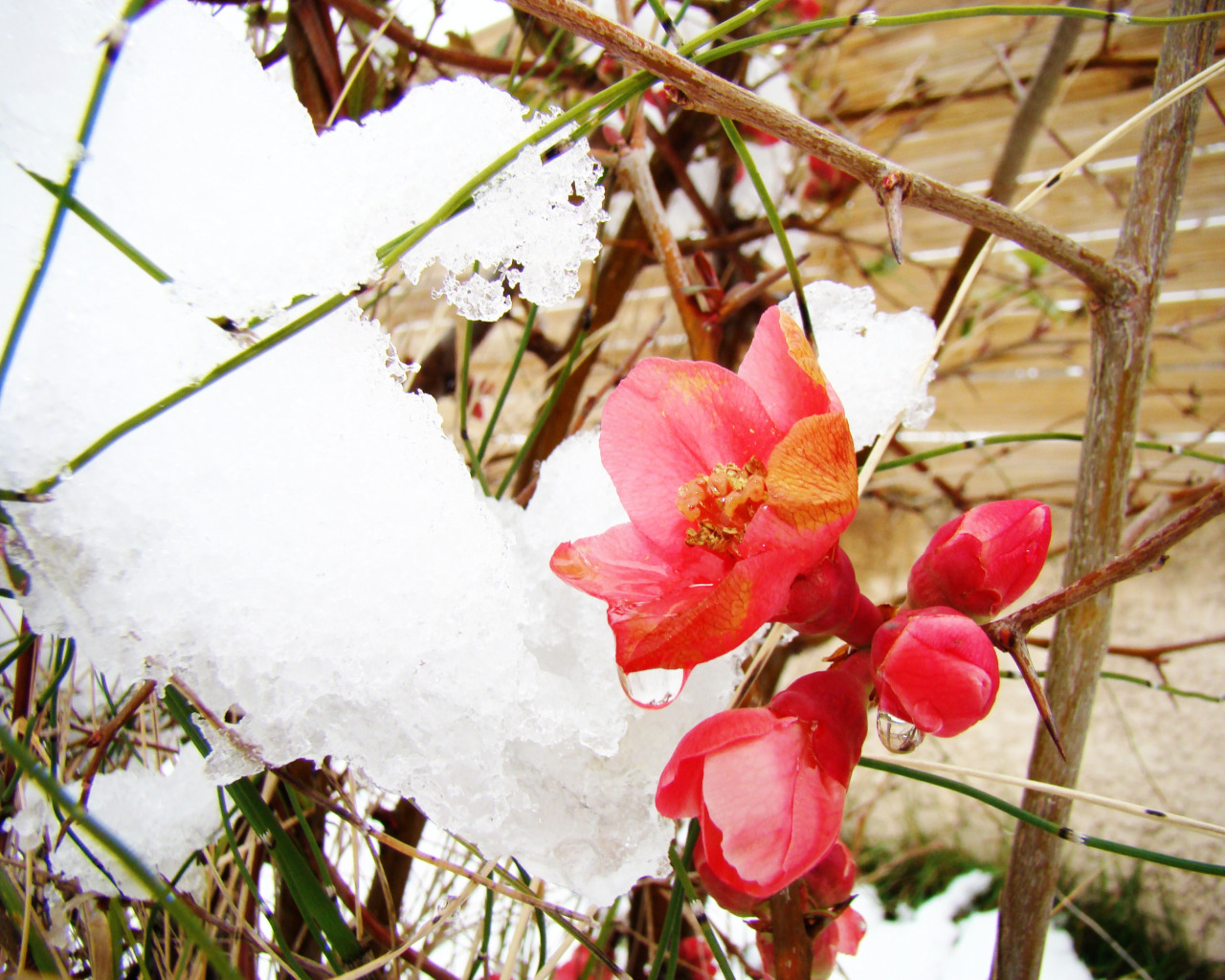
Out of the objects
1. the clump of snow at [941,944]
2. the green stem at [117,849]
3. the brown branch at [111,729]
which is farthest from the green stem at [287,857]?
the clump of snow at [941,944]

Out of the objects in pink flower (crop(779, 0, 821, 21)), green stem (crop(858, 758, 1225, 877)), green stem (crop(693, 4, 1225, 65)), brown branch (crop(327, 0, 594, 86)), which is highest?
pink flower (crop(779, 0, 821, 21))

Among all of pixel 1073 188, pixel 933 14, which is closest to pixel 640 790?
pixel 933 14

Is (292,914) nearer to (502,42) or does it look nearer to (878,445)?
(878,445)

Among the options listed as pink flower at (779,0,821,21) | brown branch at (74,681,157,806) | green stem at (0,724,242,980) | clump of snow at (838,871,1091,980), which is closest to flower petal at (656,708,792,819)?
green stem at (0,724,242,980)

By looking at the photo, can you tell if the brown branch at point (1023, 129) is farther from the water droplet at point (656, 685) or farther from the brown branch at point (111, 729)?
the brown branch at point (111, 729)

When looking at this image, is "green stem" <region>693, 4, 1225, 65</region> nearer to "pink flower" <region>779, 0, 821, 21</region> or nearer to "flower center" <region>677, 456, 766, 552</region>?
"flower center" <region>677, 456, 766, 552</region>

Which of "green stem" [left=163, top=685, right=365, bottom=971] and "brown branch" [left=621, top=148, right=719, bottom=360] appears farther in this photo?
"brown branch" [left=621, top=148, right=719, bottom=360]

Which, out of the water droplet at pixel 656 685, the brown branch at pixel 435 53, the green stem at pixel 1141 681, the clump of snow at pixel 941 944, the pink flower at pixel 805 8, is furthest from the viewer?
the clump of snow at pixel 941 944

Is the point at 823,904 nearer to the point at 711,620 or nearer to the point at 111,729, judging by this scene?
the point at 711,620
